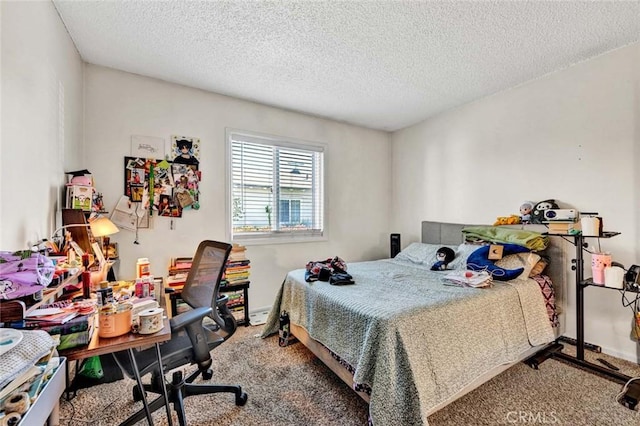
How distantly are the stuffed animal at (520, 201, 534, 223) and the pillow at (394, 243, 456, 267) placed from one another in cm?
72

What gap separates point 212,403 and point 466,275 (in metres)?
2.05

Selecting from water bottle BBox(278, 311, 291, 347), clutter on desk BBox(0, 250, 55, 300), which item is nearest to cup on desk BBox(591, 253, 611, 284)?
water bottle BBox(278, 311, 291, 347)

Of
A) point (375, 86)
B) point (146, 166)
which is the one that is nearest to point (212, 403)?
point (146, 166)

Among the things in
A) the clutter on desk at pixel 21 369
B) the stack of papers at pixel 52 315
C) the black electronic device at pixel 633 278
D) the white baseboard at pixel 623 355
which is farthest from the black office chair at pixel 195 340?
the white baseboard at pixel 623 355

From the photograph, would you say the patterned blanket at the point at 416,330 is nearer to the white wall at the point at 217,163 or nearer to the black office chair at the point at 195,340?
the black office chair at the point at 195,340

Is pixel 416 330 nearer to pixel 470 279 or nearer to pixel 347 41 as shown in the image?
pixel 470 279

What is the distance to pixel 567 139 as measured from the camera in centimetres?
260

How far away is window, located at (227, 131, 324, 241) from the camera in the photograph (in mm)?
3363

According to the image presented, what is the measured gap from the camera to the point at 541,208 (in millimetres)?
2656

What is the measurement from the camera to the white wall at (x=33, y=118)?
1.30m

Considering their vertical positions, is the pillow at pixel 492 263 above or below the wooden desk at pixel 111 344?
above

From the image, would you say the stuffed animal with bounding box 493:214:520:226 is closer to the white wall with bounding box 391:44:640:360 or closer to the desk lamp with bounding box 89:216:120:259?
the white wall with bounding box 391:44:640:360

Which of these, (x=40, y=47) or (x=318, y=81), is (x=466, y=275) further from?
(x=40, y=47)

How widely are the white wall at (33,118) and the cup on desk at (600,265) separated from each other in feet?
11.8
